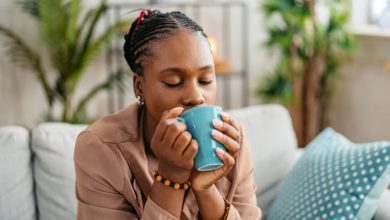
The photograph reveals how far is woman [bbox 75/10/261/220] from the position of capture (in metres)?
1.00

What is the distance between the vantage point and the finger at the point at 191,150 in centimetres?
95

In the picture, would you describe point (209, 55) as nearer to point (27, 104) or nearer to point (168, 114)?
point (168, 114)

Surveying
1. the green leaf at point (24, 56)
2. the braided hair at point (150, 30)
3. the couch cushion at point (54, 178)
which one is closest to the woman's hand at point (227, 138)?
→ the braided hair at point (150, 30)

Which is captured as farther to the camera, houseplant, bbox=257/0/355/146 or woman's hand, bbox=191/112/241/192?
houseplant, bbox=257/0/355/146

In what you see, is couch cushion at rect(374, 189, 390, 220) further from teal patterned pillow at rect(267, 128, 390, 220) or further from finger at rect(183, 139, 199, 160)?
finger at rect(183, 139, 199, 160)

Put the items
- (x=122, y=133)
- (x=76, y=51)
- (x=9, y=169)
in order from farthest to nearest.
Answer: (x=76, y=51) < (x=9, y=169) < (x=122, y=133)

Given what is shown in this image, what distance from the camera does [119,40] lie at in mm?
3637

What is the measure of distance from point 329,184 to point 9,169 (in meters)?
0.87

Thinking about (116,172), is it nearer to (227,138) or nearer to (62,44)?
(227,138)

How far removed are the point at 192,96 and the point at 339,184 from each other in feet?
2.16

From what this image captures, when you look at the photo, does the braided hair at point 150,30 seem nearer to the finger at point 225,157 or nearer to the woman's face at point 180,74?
the woman's face at point 180,74

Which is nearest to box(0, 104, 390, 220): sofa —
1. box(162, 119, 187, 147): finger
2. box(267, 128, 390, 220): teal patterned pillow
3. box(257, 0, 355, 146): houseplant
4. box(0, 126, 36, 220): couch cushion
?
box(0, 126, 36, 220): couch cushion

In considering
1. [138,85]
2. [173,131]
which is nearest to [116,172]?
[138,85]

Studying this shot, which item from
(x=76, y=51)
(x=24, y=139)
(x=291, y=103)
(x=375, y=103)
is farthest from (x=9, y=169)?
(x=291, y=103)
